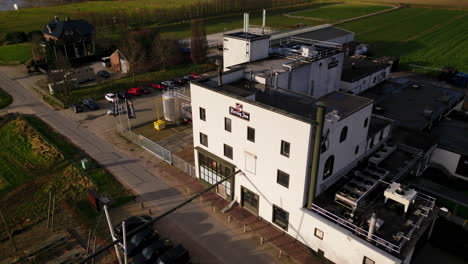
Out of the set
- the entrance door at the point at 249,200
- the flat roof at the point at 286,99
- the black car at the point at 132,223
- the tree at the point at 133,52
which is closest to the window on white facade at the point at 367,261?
the entrance door at the point at 249,200

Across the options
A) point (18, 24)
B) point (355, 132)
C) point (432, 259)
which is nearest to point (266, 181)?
point (355, 132)

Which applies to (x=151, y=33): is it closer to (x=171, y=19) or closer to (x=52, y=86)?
(x=52, y=86)

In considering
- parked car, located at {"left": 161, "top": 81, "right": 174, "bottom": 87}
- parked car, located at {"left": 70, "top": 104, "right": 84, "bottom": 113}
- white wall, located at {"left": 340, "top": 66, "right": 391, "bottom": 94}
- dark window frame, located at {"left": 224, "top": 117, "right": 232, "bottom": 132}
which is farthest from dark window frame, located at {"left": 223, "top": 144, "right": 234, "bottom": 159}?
parked car, located at {"left": 161, "top": 81, "right": 174, "bottom": 87}

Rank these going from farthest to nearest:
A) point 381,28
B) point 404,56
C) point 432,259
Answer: point 381,28, point 404,56, point 432,259

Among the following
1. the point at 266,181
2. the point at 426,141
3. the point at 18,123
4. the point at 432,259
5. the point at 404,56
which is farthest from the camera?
the point at 404,56

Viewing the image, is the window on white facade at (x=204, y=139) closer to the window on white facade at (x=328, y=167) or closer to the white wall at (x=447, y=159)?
the window on white facade at (x=328, y=167)

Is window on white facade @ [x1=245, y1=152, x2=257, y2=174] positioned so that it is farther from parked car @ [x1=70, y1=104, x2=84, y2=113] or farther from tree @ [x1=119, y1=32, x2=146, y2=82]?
tree @ [x1=119, y1=32, x2=146, y2=82]
